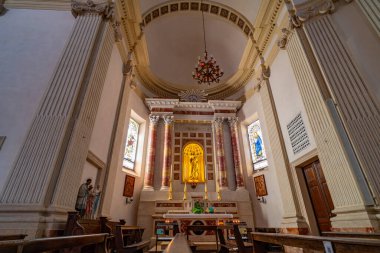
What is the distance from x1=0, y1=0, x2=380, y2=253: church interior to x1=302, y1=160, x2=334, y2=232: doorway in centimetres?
4

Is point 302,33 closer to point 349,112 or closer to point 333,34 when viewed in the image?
point 333,34

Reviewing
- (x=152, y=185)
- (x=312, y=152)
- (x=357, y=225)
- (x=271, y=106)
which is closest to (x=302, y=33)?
(x=271, y=106)

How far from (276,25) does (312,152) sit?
15.7ft

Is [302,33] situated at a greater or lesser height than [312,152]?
greater

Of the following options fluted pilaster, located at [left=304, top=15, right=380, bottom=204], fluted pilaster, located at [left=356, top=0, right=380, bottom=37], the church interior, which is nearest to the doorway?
the church interior

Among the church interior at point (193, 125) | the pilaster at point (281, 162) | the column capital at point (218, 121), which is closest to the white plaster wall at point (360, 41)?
the church interior at point (193, 125)

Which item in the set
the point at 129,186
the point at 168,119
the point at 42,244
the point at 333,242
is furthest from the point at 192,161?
the point at 42,244

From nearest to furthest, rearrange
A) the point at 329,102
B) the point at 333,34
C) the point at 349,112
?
the point at 349,112
the point at 329,102
the point at 333,34

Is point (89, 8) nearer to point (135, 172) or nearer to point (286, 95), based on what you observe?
point (135, 172)

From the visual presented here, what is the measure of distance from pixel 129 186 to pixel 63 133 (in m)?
4.39

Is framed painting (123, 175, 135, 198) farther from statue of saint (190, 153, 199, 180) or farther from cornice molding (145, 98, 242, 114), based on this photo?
cornice molding (145, 98, 242, 114)

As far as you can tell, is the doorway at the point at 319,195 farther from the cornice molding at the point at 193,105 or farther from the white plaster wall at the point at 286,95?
the cornice molding at the point at 193,105

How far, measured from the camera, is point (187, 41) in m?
11.1

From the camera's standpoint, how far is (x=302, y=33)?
535 centimetres
